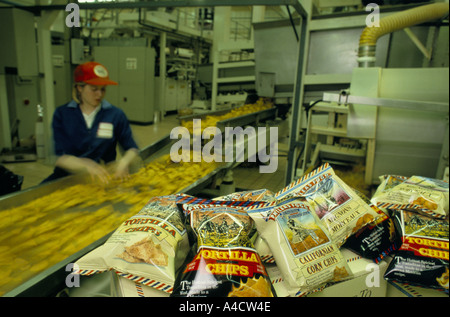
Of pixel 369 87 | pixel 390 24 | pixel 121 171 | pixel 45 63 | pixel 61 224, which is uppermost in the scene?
pixel 390 24

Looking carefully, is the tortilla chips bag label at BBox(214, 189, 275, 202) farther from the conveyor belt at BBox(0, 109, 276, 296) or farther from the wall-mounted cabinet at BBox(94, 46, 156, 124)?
Result: the wall-mounted cabinet at BBox(94, 46, 156, 124)

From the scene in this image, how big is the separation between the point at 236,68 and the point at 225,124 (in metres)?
3.30

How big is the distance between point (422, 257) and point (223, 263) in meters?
0.60

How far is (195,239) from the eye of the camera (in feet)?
3.21

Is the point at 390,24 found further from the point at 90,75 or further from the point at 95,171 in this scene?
the point at 95,171

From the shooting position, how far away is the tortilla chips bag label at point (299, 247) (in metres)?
0.82

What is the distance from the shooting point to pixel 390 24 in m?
2.58

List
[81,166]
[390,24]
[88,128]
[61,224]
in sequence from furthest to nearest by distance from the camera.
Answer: [390,24], [88,128], [81,166], [61,224]

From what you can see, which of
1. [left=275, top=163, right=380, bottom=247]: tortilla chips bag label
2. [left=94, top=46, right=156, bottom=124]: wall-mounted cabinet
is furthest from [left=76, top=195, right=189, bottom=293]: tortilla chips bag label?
[left=94, top=46, right=156, bottom=124]: wall-mounted cabinet

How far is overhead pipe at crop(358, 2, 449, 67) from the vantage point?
8.27ft

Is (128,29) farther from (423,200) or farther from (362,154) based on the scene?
(423,200)

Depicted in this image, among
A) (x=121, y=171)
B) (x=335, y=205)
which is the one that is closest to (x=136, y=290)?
(x=335, y=205)

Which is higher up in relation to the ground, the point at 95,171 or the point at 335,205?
the point at 335,205

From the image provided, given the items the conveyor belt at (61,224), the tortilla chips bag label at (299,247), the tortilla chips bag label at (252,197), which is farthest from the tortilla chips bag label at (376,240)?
the conveyor belt at (61,224)
